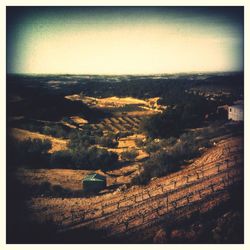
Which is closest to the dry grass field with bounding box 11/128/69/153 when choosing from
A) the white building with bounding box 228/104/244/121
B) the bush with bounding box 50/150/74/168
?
the bush with bounding box 50/150/74/168

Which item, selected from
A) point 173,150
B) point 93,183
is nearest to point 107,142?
point 93,183

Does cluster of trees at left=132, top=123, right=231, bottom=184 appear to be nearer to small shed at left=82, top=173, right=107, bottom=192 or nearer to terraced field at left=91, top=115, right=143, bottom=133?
terraced field at left=91, top=115, right=143, bottom=133

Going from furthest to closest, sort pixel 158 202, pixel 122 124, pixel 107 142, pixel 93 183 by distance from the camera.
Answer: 1. pixel 122 124
2. pixel 107 142
3. pixel 93 183
4. pixel 158 202

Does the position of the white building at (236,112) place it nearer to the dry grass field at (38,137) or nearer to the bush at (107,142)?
the bush at (107,142)

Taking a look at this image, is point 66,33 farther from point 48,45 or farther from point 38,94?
point 38,94

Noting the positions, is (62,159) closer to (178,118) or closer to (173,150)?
(173,150)

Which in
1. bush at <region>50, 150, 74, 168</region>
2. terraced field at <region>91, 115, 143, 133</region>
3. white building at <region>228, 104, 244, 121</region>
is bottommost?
bush at <region>50, 150, 74, 168</region>

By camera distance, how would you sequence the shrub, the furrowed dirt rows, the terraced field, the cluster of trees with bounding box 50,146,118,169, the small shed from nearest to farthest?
the furrowed dirt rows, the small shed, the cluster of trees with bounding box 50,146,118,169, the shrub, the terraced field

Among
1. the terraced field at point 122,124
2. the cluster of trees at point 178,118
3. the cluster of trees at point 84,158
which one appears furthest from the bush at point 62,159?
the cluster of trees at point 178,118
